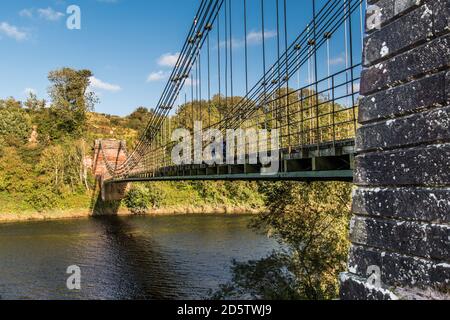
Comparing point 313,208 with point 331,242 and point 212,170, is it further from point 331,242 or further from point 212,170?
point 212,170

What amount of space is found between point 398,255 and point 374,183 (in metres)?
0.55

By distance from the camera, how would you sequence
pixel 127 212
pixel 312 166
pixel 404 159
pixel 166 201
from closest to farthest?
pixel 404 159 → pixel 312 166 → pixel 127 212 → pixel 166 201

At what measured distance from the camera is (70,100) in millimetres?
51875

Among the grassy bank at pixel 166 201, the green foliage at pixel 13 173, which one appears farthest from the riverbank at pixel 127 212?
the green foliage at pixel 13 173

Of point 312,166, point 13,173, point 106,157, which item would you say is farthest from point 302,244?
point 106,157

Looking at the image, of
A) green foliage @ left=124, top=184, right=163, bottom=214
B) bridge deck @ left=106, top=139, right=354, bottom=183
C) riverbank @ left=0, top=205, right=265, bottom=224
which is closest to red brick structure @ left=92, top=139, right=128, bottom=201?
green foliage @ left=124, top=184, right=163, bottom=214

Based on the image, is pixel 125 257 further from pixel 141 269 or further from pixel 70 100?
pixel 70 100

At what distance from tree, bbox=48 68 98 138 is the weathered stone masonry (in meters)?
50.1

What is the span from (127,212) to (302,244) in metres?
28.0

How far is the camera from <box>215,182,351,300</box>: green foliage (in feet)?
34.7

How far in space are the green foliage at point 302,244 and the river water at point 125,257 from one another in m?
2.63

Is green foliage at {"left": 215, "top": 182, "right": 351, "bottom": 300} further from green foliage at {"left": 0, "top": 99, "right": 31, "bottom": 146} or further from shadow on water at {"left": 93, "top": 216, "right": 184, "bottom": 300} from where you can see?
green foliage at {"left": 0, "top": 99, "right": 31, "bottom": 146}

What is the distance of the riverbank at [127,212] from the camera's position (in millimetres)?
33594

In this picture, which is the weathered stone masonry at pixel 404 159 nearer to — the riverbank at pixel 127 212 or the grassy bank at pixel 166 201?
the riverbank at pixel 127 212
